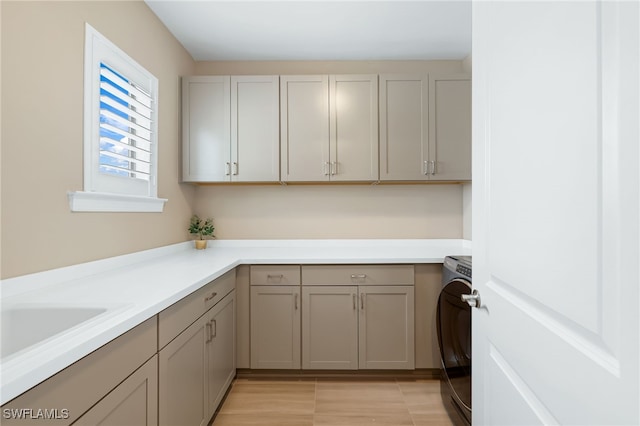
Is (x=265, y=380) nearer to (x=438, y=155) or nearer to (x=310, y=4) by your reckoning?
(x=438, y=155)

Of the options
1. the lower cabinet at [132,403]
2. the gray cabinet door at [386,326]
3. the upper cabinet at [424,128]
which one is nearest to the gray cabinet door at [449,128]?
the upper cabinet at [424,128]

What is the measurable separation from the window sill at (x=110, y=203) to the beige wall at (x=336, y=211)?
811 millimetres

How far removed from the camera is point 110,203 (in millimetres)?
1760

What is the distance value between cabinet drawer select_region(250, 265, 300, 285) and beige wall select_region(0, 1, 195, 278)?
0.81 m

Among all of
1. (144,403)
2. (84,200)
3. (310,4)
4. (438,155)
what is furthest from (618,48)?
(438,155)

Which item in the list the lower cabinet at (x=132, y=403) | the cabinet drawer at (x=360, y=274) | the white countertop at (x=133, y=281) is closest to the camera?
the white countertop at (x=133, y=281)

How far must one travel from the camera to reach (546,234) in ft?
2.24

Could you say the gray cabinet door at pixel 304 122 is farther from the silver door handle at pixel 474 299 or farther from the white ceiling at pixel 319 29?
the silver door handle at pixel 474 299

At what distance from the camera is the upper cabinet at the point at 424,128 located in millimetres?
2666

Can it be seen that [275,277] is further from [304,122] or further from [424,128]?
[424,128]

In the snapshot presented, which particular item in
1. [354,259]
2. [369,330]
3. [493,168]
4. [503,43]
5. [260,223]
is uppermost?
[503,43]

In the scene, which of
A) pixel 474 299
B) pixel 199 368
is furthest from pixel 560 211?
pixel 199 368

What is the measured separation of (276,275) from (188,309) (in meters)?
0.93

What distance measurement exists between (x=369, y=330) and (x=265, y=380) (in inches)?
32.8
